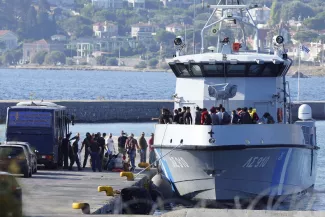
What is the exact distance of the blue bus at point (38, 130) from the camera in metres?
39.6

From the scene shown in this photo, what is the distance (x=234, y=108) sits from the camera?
117ft

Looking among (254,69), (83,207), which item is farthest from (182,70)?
(83,207)

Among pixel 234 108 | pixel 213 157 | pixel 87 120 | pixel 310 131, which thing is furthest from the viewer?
pixel 87 120

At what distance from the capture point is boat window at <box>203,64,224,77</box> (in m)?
35.5

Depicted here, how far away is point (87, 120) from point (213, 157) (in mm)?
52075

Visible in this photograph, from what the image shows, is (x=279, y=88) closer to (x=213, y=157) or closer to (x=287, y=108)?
(x=287, y=108)

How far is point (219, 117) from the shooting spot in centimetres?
3319

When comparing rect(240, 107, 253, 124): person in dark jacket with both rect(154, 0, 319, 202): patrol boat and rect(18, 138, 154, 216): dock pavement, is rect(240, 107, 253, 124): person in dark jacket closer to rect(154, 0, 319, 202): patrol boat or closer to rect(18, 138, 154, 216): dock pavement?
rect(154, 0, 319, 202): patrol boat

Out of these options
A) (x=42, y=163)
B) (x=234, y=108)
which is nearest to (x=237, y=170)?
(x=234, y=108)

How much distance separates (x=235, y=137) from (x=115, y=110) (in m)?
54.9

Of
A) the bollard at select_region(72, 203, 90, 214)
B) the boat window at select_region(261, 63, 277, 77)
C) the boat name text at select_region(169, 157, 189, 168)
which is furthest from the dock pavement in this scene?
the boat window at select_region(261, 63, 277, 77)

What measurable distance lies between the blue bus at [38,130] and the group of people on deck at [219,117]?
599 cm

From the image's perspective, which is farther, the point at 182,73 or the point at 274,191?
the point at 182,73

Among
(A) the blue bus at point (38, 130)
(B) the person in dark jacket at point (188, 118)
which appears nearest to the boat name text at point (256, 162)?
(B) the person in dark jacket at point (188, 118)
